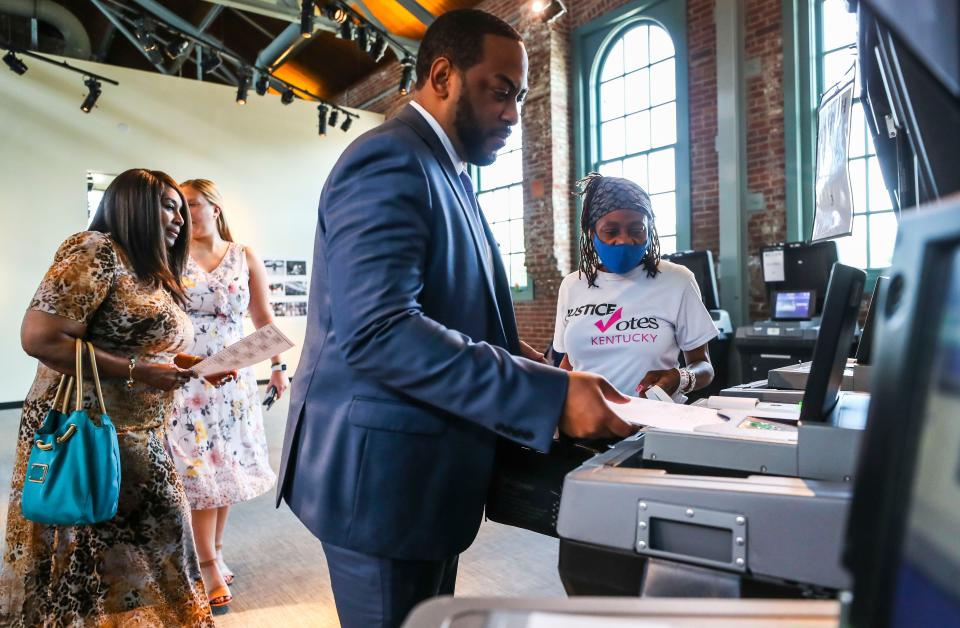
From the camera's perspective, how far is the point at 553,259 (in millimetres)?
7309

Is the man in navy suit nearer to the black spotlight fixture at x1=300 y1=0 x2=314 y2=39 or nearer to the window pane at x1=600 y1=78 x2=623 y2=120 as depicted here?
the black spotlight fixture at x1=300 y1=0 x2=314 y2=39

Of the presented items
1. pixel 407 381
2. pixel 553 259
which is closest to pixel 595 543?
pixel 407 381

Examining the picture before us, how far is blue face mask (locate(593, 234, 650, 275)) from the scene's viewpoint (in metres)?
1.94

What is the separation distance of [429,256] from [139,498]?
4.37ft

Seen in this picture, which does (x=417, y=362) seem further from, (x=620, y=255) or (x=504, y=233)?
(x=504, y=233)

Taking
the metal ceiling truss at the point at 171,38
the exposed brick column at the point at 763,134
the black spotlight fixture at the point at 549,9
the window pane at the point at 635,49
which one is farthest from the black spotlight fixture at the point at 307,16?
the exposed brick column at the point at 763,134

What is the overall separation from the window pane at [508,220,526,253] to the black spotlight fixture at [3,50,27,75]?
570 centimetres

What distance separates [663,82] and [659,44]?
387 mm

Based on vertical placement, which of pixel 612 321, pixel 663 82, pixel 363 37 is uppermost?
pixel 363 37

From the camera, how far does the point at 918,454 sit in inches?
12.6

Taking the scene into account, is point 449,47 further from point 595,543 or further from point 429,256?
point 595,543

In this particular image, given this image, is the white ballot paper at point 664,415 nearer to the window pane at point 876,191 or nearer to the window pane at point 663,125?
the window pane at point 876,191

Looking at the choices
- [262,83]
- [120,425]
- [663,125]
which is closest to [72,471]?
[120,425]

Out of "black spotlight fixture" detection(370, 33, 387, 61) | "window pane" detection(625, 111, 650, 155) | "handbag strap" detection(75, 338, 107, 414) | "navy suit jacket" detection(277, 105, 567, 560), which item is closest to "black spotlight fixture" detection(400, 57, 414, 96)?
"black spotlight fixture" detection(370, 33, 387, 61)
